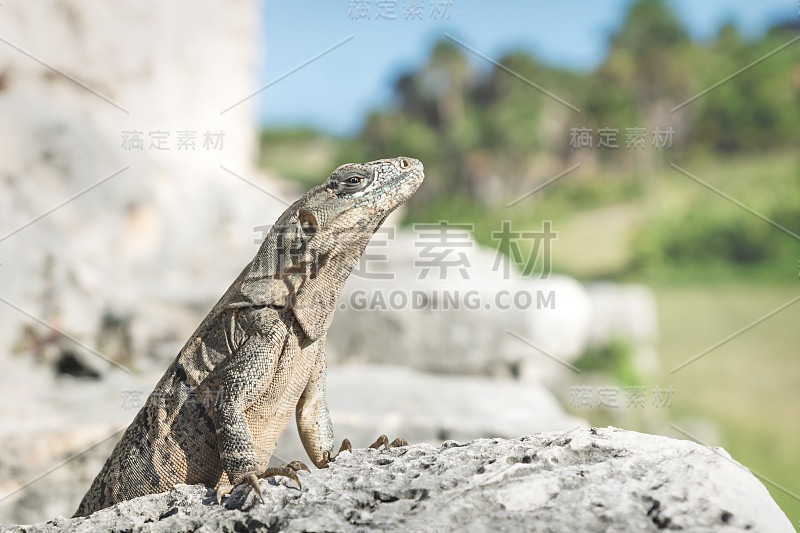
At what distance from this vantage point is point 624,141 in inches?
743

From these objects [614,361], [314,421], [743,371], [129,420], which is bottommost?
[743,371]

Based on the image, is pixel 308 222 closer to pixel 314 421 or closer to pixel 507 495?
pixel 314 421

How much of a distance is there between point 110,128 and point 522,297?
4.94m

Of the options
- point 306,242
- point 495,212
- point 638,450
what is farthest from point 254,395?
point 495,212

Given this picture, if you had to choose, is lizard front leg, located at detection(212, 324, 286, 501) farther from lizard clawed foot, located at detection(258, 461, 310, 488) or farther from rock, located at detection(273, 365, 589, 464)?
rock, located at detection(273, 365, 589, 464)

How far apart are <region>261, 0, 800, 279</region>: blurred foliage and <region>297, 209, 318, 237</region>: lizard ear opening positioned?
14.6 m

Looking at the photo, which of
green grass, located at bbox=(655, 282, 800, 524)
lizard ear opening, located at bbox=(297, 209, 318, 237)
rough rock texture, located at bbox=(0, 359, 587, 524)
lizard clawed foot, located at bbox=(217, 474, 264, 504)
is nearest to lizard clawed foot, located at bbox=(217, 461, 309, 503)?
lizard clawed foot, located at bbox=(217, 474, 264, 504)

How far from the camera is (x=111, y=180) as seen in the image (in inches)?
308

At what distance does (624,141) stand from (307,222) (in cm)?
1746

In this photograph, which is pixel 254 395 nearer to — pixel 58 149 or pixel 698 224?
pixel 58 149

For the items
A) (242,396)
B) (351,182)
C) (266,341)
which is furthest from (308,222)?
(242,396)

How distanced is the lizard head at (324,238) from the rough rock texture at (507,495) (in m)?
0.68

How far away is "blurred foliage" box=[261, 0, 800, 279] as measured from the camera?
18.0 m

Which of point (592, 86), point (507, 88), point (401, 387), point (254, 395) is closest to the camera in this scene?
point (254, 395)
